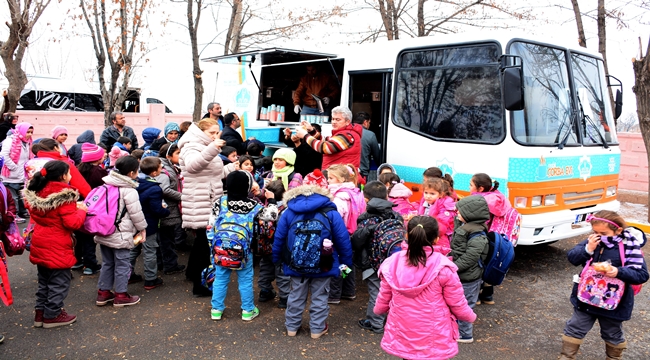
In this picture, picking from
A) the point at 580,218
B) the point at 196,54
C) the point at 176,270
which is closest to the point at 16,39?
the point at 196,54

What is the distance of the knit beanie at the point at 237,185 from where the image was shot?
189 inches

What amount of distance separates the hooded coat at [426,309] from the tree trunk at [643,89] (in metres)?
8.27

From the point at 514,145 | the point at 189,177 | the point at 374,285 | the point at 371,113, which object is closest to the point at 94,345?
the point at 189,177

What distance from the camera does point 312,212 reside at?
4.59 m

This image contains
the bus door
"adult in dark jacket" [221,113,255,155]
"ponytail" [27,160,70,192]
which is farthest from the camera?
"adult in dark jacket" [221,113,255,155]

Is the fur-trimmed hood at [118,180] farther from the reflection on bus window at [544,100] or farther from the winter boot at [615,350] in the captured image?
the winter boot at [615,350]

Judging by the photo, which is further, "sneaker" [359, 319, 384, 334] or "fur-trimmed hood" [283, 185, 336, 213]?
"sneaker" [359, 319, 384, 334]

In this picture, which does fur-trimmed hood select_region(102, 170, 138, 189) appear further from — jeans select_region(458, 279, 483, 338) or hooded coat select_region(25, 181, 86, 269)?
jeans select_region(458, 279, 483, 338)

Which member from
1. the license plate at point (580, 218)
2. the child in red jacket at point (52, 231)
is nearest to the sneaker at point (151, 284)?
the child in red jacket at point (52, 231)

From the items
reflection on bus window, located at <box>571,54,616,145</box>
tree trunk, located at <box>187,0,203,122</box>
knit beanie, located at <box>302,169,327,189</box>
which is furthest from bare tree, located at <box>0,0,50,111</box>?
reflection on bus window, located at <box>571,54,616,145</box>

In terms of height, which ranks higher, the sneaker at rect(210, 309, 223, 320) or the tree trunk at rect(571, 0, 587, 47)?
the tree trunk at rect(571, 0, 587, 47)

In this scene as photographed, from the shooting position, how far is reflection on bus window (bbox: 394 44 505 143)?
6172 millimetres

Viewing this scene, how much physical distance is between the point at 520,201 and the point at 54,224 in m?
5.00

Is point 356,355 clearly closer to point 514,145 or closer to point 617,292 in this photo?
point 617,292
